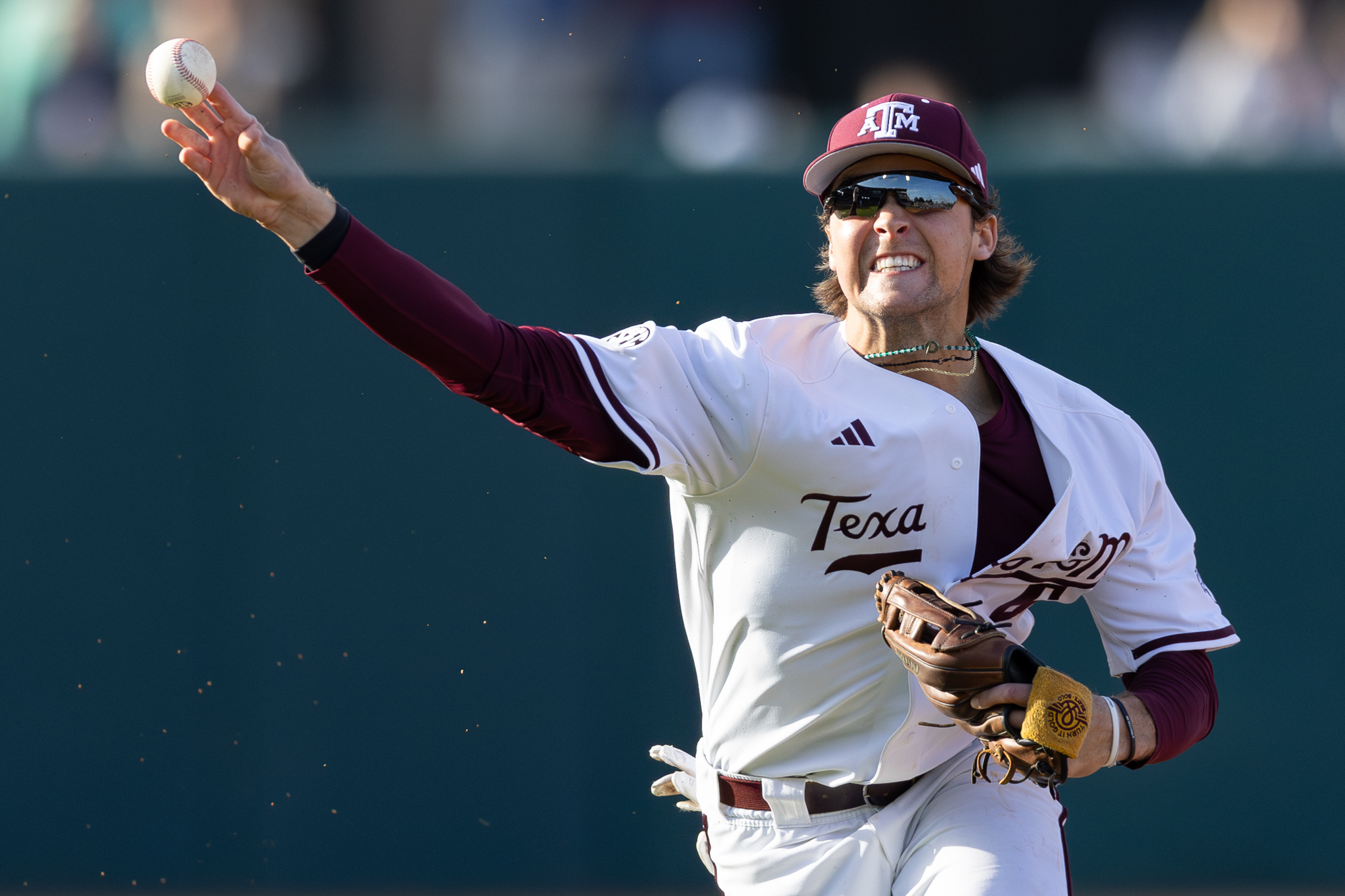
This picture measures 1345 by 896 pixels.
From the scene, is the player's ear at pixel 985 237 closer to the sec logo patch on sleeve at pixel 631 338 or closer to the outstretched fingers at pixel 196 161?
the sec logo patch on sleeve at pixel 631 338

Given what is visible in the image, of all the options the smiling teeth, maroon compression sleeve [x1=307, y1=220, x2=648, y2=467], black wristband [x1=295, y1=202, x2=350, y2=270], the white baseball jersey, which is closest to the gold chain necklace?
the white baseball jersey

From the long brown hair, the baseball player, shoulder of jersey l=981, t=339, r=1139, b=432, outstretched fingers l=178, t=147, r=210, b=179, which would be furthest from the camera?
the long brown hair

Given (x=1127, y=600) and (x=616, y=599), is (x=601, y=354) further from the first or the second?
(x=616, y=599)

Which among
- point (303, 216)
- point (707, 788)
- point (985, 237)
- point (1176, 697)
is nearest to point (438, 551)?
point (707, 788)

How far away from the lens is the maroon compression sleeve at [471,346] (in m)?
2.94

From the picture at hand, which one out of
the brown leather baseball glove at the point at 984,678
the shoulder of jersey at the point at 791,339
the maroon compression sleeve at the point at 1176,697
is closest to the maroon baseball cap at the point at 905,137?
the shoulder of jersey at the point at 791,339

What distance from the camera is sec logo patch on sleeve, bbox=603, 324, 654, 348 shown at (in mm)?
3328

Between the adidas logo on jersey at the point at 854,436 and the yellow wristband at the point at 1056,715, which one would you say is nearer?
the yellow wristband at the point at 1056,715

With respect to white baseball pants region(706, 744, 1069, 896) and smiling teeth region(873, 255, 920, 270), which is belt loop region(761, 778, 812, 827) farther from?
smiling teeth region(873, 255, 920, 270)

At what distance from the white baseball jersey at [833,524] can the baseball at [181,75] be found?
0.85 metres

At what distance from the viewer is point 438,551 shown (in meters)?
6.46

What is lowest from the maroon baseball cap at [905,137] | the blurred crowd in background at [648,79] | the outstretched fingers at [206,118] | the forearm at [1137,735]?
the forearm at [1137,735]

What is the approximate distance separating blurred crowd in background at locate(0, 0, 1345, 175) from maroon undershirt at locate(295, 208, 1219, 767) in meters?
3.31

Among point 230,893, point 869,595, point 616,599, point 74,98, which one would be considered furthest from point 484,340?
point 74,98
